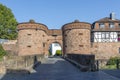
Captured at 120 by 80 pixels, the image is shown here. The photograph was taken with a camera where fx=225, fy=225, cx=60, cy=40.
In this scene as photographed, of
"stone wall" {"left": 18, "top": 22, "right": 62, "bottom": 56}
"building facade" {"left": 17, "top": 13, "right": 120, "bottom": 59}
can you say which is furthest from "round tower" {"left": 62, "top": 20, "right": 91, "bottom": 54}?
"stone wall" {"left": 18, "top": 22, "right": 62, "bottom": 56}

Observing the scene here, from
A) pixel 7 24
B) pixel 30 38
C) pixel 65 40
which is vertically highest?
pixel 7 24

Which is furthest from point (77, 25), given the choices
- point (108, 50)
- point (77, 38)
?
point (108, 50)

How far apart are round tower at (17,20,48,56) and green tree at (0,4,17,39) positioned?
629 cm

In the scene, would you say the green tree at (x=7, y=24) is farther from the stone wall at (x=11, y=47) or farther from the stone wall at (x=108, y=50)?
the stone wall at (x=108, y=50)

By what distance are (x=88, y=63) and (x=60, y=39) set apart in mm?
27318

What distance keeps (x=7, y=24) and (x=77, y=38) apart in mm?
14675

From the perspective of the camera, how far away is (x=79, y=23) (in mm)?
37906

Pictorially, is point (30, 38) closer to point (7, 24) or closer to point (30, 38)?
point (30, 38)

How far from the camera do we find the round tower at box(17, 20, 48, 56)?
121 feet

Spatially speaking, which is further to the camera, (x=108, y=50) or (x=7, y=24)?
(x=7, y=24)

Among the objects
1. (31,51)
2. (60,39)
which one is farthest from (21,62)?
(60,39)

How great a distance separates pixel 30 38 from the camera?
36875 mm

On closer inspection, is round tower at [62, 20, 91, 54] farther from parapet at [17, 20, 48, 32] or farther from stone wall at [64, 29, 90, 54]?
parapet at [17, 20, 48, 32]

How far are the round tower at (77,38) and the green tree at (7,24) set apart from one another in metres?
11.4
